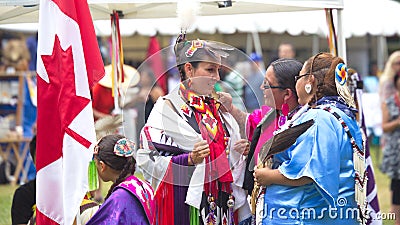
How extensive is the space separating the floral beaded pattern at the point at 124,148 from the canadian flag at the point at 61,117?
0.68 feet

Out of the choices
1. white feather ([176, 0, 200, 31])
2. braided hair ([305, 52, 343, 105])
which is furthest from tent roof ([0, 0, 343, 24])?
braided hair ([305, 52, 343, 105])

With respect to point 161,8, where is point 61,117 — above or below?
below

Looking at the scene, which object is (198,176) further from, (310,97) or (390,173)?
(390,173)

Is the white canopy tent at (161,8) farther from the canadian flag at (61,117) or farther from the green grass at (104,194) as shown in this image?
the green grass at (104,194)

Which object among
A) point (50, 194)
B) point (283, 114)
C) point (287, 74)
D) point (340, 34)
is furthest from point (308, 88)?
point (340, 34)

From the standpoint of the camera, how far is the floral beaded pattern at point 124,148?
3905 millimetres

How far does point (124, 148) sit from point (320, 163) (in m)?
1.02

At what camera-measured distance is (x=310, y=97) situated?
3.76 metres

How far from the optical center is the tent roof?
181 inches

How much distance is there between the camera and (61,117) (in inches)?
145

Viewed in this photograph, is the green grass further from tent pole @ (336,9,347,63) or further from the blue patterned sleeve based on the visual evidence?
the blue patterned sleeve

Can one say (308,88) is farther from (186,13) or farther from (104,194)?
(104,194)

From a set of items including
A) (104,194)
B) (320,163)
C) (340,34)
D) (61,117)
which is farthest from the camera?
(104,194)

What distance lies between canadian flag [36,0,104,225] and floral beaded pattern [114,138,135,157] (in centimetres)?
21
